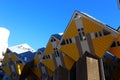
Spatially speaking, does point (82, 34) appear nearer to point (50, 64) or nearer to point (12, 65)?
point (50, 64)

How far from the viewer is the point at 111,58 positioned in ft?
170

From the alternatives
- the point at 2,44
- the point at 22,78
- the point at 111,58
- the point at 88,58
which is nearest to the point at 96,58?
the point at 88,58

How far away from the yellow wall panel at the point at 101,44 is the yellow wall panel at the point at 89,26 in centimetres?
168

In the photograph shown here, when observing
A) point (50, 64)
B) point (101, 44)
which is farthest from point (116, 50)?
point (50, 64)

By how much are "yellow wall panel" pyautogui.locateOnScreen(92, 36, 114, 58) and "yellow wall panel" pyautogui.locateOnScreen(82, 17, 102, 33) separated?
168 centimetres

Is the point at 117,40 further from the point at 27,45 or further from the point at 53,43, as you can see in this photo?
the point at 27,45

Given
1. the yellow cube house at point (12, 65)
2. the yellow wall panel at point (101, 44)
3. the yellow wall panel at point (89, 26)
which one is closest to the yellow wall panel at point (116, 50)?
the yellow wall panel at point (101, 44)

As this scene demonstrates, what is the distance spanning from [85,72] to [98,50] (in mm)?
4279

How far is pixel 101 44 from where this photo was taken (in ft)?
129

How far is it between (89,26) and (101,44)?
368 centimetres

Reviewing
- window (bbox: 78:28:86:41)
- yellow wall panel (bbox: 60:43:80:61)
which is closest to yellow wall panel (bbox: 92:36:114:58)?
window (bbox: 78:28:86:41)

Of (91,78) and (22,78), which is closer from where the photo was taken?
(91,78)

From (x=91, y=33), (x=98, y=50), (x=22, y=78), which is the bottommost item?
(x=22, y=78)

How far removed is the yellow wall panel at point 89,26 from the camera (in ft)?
130
